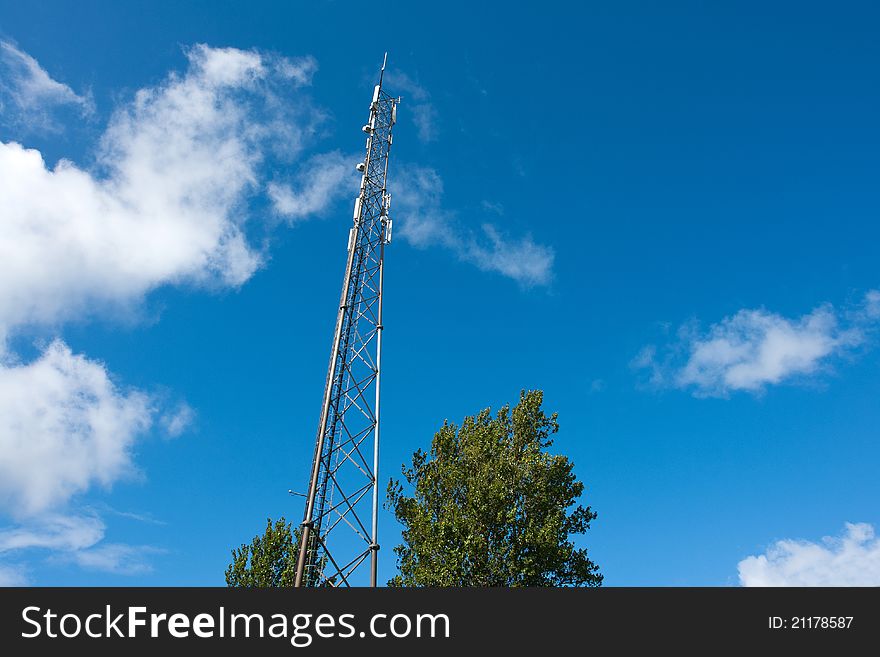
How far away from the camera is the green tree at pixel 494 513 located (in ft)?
73.8

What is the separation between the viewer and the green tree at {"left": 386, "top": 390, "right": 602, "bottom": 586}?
22.5 metres

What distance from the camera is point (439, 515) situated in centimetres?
2459

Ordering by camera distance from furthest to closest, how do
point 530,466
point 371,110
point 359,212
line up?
point 371,110 → point 359,212 → point 530,466

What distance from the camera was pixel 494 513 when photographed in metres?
23.2
